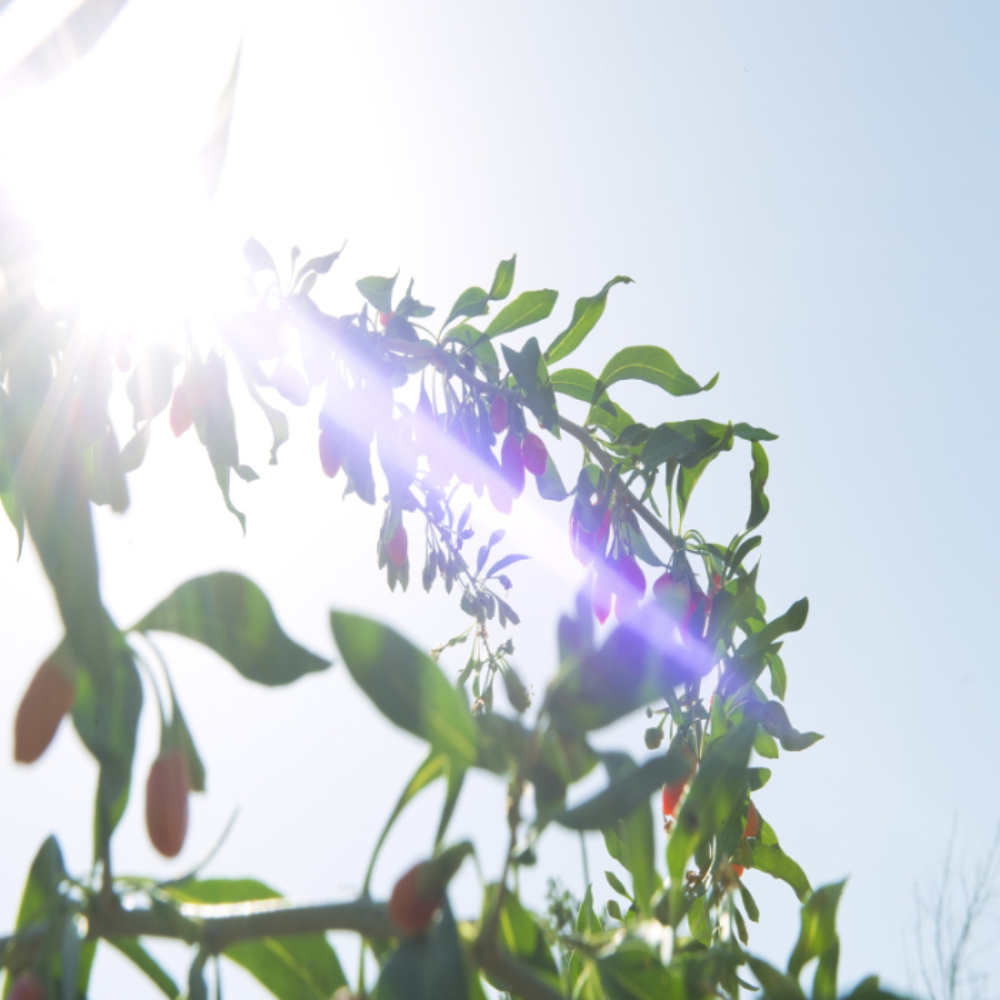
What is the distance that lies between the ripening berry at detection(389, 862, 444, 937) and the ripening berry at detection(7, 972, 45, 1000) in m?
0.21

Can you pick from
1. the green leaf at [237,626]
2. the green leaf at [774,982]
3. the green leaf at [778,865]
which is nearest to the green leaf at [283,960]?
the green leaf at [237,626]

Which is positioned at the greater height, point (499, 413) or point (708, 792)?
point (499, 413)

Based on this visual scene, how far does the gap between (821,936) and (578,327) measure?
1.48m

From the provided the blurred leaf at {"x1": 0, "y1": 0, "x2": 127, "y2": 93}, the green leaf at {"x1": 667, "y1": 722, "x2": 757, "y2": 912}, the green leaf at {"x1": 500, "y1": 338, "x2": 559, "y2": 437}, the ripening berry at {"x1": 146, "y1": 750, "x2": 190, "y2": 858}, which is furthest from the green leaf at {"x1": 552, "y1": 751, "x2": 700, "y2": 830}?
the green leaf at {"x1": 500, "y1": 338, "x2": 559, "y2": 437}

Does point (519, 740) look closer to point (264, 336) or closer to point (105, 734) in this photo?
point (105, 734)

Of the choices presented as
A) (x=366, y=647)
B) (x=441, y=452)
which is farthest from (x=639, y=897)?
(x=441, y=452)

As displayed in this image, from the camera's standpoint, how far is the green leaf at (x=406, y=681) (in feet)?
1.61

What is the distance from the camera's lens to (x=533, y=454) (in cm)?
181

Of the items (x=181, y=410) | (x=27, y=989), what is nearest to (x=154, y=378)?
(x=181, y=410)

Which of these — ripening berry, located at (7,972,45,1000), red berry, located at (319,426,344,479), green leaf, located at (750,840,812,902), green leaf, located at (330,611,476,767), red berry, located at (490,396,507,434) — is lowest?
ripening berry, located at (7,972,45,1000)

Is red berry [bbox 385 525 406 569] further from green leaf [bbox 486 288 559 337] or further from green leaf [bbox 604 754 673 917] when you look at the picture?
green leaf [bbox 604 754 673 917]

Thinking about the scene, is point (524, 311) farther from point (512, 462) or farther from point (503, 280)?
point (512, 462)

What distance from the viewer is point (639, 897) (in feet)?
2.05

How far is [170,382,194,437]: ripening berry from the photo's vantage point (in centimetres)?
171
